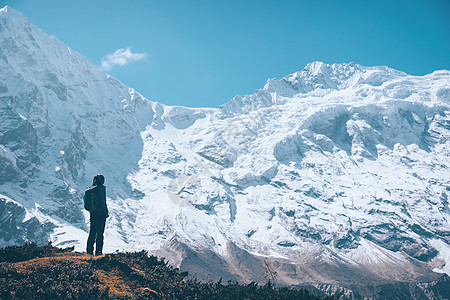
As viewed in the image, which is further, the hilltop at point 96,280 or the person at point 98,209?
the person at point 98,209

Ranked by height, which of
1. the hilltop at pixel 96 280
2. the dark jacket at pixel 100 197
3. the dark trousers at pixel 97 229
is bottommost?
the hilltop at pixel 96 280

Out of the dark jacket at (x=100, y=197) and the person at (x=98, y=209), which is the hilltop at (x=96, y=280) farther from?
the dark jacket at (x=100, y=197)

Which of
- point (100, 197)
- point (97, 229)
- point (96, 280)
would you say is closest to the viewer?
point (96, 280)

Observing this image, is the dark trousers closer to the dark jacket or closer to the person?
the person

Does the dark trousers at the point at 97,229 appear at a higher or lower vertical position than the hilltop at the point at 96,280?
higher

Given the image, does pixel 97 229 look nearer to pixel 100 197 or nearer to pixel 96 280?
pixel 100 197

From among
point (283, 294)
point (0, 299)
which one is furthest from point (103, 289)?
point (283, 294)

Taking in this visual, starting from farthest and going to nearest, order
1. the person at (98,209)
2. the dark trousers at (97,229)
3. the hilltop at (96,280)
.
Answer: the dark trousers at (97,229) < the person at (98,209) < the hilltop at (96,280)

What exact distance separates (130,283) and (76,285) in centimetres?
286

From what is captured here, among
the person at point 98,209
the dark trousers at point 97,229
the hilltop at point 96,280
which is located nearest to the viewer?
the hilltop at point 96,280

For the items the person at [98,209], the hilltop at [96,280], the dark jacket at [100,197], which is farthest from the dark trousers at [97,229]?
the hilltop at [96,280]

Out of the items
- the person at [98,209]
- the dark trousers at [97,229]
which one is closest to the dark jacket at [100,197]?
the person at [98,209]

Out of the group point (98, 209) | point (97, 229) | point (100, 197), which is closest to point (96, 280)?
point (97, 229)

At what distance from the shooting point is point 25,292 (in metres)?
17.5
